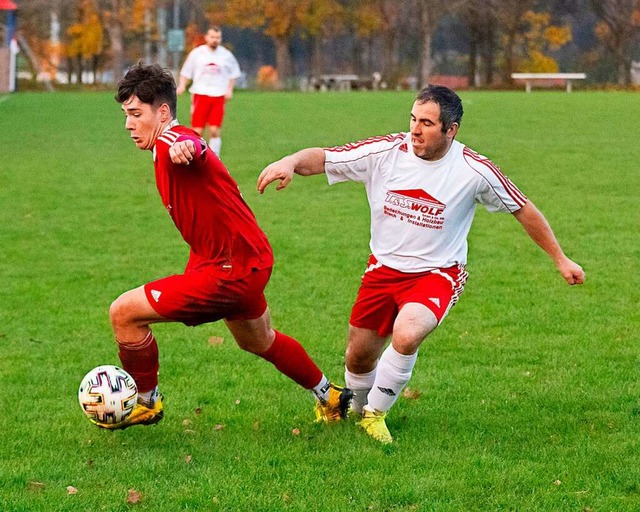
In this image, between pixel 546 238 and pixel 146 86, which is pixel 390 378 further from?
pixel 146 86

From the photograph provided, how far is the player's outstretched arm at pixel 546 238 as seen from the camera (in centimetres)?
543

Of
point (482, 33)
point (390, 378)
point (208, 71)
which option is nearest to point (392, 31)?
point (482, 33)

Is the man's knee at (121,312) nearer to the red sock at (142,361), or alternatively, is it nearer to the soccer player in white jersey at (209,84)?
the red sock at (142,361)

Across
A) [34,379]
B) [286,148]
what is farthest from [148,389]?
[286,148]

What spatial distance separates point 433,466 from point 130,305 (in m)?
1.59

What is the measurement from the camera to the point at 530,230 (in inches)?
217

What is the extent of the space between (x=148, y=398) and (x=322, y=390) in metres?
0.90

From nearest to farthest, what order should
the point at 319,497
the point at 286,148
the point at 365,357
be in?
the point at 319,497 < the point at 365,357 < the point at 286,148

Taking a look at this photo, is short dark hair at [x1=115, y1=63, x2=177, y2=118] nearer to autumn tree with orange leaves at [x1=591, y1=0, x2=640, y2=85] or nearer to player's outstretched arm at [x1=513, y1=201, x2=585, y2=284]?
player's outstretched arm at [x1=513, y1=201, x2=585, y2=284]

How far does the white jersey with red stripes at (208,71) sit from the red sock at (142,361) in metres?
13.2

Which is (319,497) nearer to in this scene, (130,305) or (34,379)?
(130,305)

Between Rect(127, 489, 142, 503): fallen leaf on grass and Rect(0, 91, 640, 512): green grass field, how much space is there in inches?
1.0

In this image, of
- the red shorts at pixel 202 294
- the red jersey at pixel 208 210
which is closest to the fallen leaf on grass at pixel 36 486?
the red shorts at pixel 202 294

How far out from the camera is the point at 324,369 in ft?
22.4
